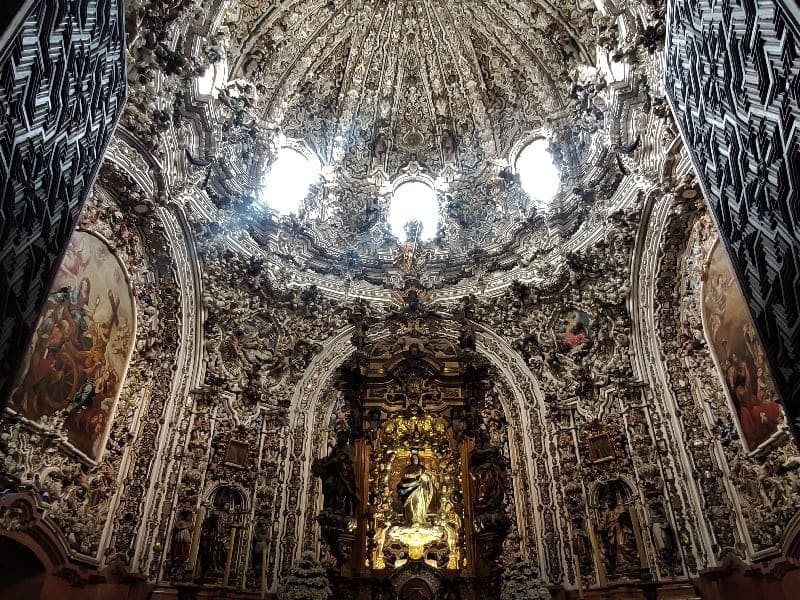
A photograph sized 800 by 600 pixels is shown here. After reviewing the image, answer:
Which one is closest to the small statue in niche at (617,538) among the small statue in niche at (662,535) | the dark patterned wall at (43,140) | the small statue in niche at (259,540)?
the small statue in niche at (662,535)

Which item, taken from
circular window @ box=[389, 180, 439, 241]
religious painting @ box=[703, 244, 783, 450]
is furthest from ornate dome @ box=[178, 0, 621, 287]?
religious painting @ box=[703, 244, 783, 450]

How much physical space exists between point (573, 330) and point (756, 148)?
30.0 feet

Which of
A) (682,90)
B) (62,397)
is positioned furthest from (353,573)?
(682,90)

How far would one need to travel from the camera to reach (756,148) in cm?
565

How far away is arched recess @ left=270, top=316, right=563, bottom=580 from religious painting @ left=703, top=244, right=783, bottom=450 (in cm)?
443

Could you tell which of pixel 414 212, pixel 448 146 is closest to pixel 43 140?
pixel 414 212

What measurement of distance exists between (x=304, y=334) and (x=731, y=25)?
11.9 meters

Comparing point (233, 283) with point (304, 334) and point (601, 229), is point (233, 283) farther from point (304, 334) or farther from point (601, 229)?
point (601, 229)

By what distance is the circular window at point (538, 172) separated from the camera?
16.2 metres

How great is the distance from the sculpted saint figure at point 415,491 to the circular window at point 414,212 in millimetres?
7492

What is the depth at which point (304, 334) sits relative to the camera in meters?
15.2

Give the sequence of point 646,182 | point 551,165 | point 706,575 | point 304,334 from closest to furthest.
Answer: point 706,575 < point 646,182 < point 304,334 < point 551,165

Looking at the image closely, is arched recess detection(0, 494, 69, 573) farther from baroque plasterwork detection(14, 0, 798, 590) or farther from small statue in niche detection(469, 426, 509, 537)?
small statue in niche detection(469, 426, 509, 537)

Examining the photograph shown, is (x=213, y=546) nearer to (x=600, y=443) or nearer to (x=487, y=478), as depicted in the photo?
(x=487, y=478)
